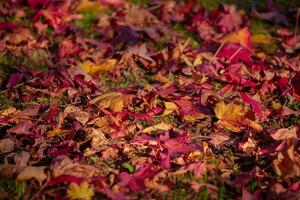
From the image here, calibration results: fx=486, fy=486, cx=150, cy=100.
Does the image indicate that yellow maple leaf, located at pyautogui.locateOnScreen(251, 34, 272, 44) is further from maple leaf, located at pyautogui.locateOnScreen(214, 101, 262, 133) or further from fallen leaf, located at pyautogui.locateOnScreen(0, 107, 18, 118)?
fallen leaf, located at pyautogui.locateOnScreen(0, 107, 18, 118)

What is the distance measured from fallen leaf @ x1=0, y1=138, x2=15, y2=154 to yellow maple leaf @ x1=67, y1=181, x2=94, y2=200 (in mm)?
518

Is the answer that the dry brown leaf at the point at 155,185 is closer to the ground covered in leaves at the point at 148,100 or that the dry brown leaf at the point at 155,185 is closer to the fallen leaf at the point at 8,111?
the ground covered in leaves at the point at 148,100

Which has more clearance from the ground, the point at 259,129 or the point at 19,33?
the point at 19,33

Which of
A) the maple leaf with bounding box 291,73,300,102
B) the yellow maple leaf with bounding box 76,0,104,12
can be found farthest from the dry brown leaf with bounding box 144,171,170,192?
the yellow maple leaf with bounding box 76,0,104,12

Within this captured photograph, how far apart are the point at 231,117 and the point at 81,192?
98cm

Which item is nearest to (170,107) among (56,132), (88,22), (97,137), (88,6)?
(97,137)

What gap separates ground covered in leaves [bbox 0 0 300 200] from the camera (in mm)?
2219

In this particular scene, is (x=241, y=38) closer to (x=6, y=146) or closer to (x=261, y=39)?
(x=261, y=39)

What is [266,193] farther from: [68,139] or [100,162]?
[68,139]

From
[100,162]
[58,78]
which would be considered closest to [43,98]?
[58,78]

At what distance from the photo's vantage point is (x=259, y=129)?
258 cm

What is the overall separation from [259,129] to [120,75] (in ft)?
3.39

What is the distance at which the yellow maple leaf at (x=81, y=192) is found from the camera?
6.78ft

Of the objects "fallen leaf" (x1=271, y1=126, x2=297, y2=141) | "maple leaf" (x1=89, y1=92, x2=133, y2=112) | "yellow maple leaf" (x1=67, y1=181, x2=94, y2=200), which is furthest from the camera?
"maple leaf" (x1=89, y1=92, x2=133, y2=112)
